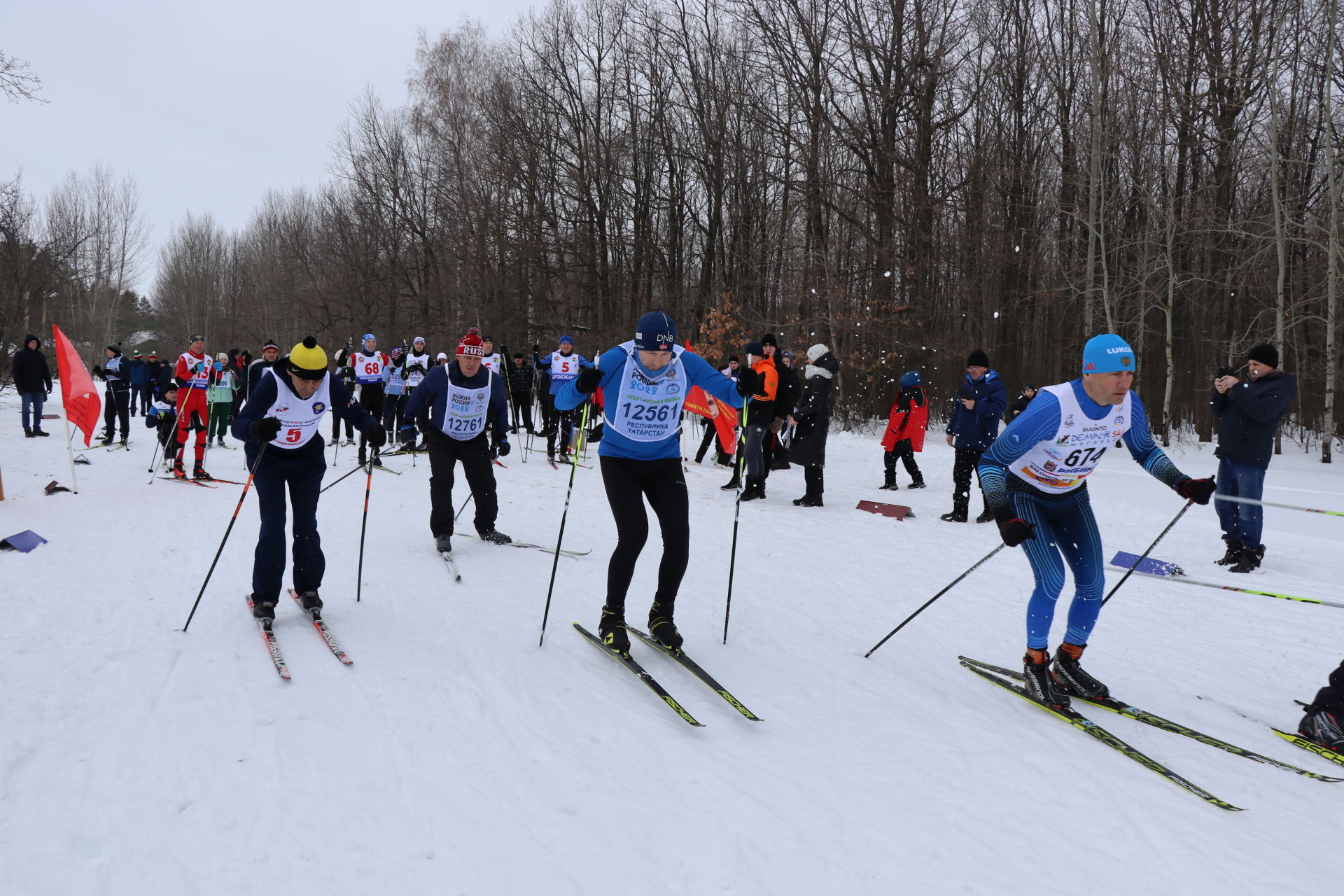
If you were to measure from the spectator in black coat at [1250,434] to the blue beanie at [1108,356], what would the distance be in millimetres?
4242

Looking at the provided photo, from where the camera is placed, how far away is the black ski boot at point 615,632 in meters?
4.52

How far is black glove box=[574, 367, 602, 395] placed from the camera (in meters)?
4.55

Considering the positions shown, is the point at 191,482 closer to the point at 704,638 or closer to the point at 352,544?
the point at 352,544

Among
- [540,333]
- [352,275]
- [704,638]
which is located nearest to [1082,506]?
[704,638]

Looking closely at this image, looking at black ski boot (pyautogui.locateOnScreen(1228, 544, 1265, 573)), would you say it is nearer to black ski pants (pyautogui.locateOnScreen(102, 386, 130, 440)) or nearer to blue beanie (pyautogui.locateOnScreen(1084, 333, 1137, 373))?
blue beanie (pyautogui.locateOnScreen(1084, 333, 1137, 373))

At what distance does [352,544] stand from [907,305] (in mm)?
16167

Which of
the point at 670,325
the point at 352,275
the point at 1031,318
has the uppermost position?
the point at 352,275

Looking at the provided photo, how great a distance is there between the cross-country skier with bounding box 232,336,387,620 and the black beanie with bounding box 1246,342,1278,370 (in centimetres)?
782

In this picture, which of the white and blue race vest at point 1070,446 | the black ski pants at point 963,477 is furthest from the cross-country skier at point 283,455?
the black ski pants at point 963,477

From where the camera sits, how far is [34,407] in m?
16.2

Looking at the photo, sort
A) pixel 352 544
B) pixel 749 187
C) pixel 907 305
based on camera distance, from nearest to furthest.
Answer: pixel 352 544, pixel 907 305, pixel 749 187

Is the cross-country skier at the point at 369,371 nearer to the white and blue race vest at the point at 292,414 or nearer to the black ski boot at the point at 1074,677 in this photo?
the white and blue race vest at the point at 292,414

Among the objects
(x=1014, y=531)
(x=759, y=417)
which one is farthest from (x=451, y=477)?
(x=1014, y=531)

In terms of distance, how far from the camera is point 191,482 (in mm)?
11086
